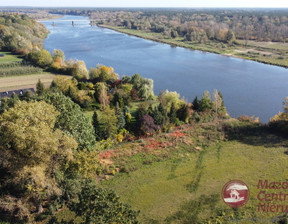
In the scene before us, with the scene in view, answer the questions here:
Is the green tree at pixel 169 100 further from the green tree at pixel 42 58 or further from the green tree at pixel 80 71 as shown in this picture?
the green tree at pixel 42 58

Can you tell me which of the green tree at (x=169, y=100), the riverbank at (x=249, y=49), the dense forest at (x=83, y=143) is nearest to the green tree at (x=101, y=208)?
the dense forest at (x=83, y=143)

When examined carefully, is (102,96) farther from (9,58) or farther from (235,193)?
(9,58)

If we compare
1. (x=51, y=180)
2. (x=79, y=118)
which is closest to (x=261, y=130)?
(x=79, y=118)

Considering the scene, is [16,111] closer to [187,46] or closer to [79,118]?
[79,118]

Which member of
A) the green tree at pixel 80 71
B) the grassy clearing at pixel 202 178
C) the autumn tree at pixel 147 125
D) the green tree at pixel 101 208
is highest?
the green tree at pixel 80 71

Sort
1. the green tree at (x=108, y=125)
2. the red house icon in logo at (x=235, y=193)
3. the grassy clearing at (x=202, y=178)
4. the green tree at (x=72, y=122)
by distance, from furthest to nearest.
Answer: the green tree at (x=108, y=125), the green tree at (x=72, y=122), the red house icon in logo at (x=235, y=193), the grassy clearing at (x=202, y=178)

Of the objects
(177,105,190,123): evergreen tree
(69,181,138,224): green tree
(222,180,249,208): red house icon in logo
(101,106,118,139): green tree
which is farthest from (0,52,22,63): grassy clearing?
(222,180,249,208): red house icon in logo

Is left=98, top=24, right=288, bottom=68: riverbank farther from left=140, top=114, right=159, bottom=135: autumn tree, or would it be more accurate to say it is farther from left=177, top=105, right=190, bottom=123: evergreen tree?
left=140, top=114, right=159, bottom=135: autumn tree

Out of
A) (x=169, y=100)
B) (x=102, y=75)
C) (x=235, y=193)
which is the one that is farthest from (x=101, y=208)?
(x=102, y=75)
